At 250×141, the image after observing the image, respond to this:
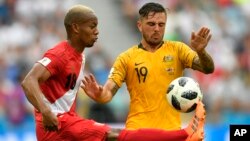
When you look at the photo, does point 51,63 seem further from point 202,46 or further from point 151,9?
point 202,46

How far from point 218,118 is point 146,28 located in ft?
25.7

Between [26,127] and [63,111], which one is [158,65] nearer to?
[63,111]

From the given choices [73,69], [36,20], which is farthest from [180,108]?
[36,20]

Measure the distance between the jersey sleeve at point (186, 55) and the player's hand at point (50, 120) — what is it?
190 centimetres

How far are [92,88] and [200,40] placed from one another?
4.70ft

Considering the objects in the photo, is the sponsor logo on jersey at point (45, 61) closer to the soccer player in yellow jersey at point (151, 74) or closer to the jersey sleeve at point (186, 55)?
the soccer player in yellow jersey at point (151, 74)

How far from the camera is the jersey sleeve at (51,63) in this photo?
11492 millimetres

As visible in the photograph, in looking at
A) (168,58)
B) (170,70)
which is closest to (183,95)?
(170,70)

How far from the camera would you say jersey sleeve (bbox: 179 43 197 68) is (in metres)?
12.1

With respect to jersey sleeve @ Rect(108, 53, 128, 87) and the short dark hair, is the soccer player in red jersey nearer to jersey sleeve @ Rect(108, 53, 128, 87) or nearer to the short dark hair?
jersey sleeve @ Rect(108, 53, 128, 87)

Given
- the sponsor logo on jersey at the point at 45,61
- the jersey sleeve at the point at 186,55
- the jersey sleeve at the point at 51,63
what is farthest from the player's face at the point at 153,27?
the sponsor logo on jersey at the point at 45,61

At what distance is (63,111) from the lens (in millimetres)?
11836

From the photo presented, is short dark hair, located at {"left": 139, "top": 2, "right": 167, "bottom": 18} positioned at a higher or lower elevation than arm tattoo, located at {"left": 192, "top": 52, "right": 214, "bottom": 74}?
higher

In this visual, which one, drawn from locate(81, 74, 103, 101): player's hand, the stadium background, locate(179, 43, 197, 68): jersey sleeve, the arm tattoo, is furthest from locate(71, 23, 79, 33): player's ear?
the stadium background
